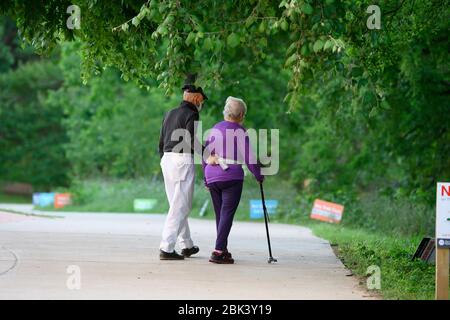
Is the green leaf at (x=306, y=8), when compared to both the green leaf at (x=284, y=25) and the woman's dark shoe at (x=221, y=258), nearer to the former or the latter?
the green leaf at (x=284, y=25)

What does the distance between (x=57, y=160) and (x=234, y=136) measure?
51800 mm

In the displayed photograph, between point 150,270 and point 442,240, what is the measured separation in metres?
3.50

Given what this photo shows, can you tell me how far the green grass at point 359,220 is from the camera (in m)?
10.4

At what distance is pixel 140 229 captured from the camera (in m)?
17.5

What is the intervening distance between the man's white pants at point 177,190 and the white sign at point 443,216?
3880 mm

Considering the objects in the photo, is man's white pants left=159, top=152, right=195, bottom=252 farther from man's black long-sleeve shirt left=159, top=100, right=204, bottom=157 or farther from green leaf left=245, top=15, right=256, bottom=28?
green leaf left=245, top=15, right=256, bottom=28

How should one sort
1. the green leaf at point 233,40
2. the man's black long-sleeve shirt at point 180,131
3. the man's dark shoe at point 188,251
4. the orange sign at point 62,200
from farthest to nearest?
1. the orange sign at point 62,200
2. the man's dark shoe at point 188,251
3. the man's black long-sleeve shirt at point 180,131
4. the green leaf at point 233,40

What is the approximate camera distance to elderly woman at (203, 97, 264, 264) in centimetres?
1130

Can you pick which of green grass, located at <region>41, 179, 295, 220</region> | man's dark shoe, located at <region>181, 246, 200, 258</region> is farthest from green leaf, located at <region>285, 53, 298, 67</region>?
green grass, located at <region>41, 179, 295, 220</region>

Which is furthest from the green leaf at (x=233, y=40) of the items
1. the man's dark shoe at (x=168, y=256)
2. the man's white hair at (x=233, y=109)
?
the man's dark shoe at (x=168, y=256)

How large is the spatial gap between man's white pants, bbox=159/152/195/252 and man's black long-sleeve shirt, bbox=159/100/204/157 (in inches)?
4.0

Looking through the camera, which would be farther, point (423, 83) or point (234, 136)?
point (423, 83)

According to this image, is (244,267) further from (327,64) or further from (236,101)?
(327,64)
